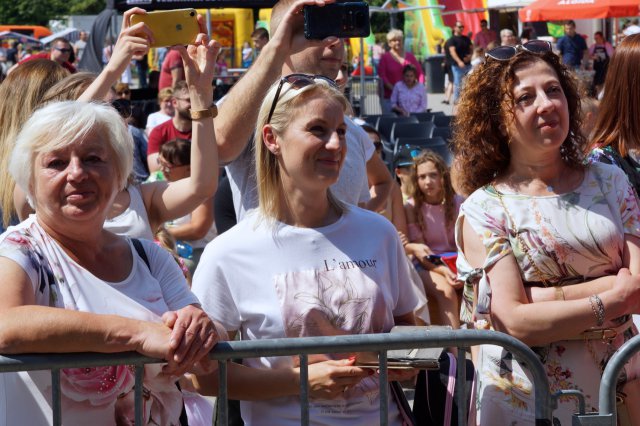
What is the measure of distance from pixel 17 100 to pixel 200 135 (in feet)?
2.60

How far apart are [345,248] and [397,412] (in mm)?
497

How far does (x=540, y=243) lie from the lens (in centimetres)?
295

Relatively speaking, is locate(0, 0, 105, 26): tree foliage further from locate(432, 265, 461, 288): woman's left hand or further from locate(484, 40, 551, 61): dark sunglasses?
locate(484, 40, 551, 61): dark sunglasses

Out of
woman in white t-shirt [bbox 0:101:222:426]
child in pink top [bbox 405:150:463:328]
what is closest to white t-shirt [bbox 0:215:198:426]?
woman in white t-shirt [bbox 0:101:222:426]

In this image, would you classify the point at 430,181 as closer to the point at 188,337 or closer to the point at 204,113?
the point at 204,113

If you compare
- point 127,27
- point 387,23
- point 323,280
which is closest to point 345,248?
point 323,280

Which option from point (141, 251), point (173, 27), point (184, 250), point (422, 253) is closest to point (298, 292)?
point (141, 251)

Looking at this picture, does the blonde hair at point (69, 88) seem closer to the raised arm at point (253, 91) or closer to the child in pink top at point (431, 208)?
the raised arm at point (253, 91)

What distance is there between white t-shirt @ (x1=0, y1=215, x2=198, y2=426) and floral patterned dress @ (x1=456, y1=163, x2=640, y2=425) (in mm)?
1035

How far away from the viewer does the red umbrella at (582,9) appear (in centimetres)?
1930

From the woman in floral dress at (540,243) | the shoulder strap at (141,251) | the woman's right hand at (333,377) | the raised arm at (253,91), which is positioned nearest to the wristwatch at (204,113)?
the raised arm at (253,91)

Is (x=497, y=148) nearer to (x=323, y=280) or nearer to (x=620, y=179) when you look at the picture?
(x=620, y=179)

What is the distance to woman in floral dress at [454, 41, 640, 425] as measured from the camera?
2.91 meters

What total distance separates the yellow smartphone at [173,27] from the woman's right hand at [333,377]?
1.47 metres
